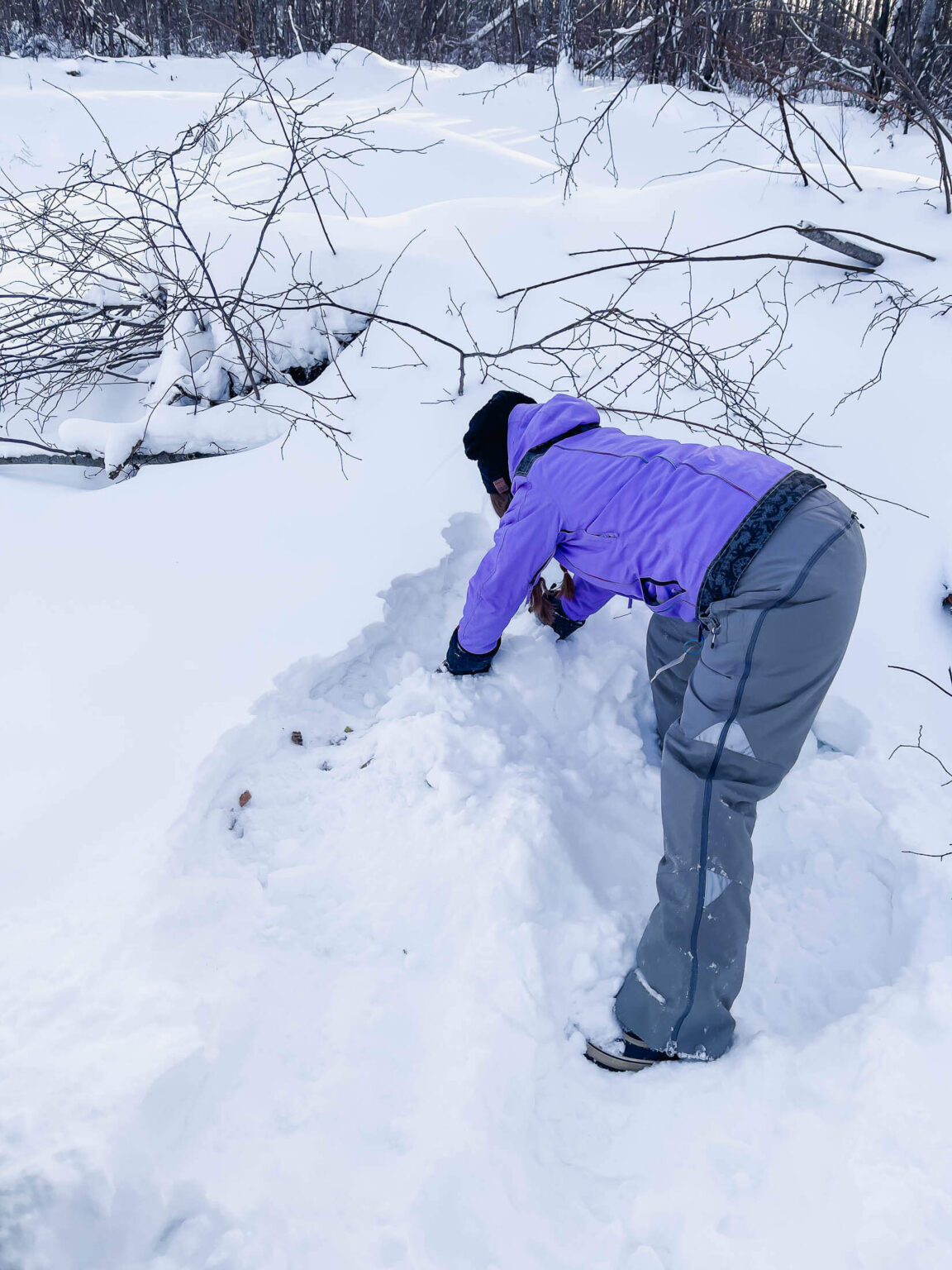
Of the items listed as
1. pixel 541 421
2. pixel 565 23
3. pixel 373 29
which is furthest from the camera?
pixel 373 29

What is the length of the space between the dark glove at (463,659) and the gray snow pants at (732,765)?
73 cm

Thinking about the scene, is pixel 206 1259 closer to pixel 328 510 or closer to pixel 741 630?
pixel 741 630

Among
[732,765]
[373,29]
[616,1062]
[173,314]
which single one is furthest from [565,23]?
[616,1062]

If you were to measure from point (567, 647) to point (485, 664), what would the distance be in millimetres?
330

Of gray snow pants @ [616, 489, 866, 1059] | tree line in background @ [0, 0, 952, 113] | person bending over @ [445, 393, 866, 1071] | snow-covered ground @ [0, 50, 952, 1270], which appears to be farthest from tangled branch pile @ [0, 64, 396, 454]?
tree line in background @ [0, 0, 952, 113]

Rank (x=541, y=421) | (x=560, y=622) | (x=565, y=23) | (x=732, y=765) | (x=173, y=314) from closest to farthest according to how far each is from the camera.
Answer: (x=732, y=765)
(x=541, y=421)
(x=560, y=622)
(x=173, y=314)
(x=565, y=23)

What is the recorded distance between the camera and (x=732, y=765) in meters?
1.56

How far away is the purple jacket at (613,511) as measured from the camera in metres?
1.71

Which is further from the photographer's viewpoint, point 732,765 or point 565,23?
point 565,23

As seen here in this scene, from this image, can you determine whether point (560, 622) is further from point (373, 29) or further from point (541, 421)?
point (373, 29)

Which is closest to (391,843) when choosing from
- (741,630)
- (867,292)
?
(741,630)

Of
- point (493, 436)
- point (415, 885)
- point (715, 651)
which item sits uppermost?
point (493, 436)

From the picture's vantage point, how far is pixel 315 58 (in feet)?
25.4

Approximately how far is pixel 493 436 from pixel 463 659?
66 cm
